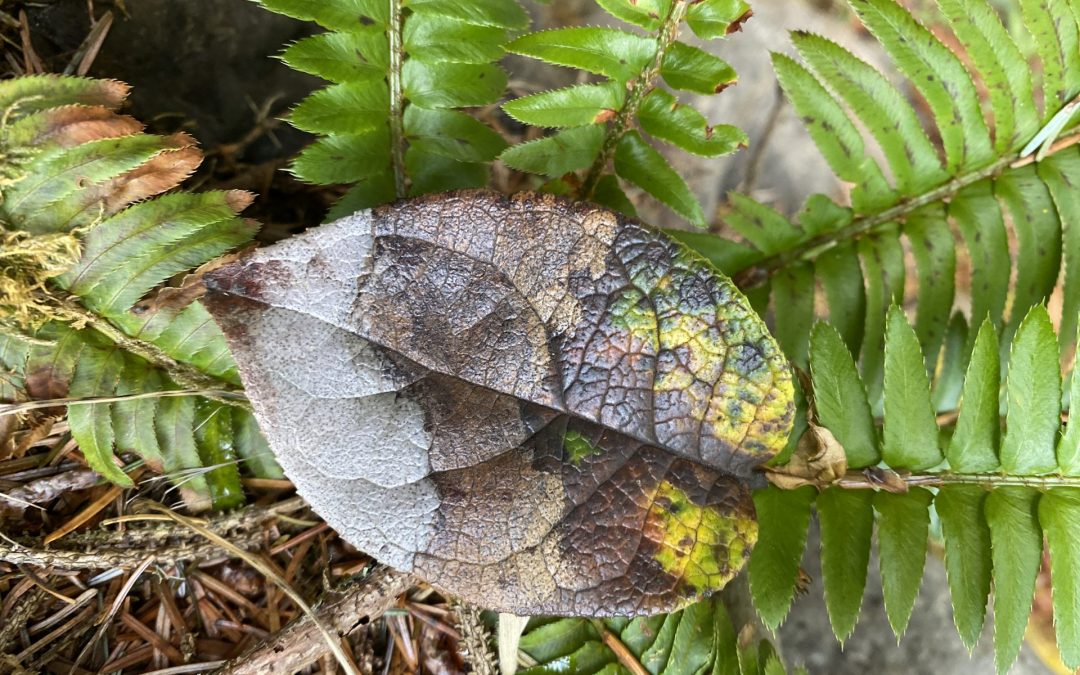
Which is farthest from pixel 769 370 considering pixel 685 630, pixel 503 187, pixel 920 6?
pixel 920 6

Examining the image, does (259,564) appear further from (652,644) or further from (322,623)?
(652,644)

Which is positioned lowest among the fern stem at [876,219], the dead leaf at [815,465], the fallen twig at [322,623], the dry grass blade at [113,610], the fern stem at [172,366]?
the dry grass blade at [113,610]

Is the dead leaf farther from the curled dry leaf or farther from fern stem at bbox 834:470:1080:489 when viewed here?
the curled dry leaf

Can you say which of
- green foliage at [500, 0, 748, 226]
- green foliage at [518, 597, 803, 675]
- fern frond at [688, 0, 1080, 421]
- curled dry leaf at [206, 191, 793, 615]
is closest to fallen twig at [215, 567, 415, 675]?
curled dry leaf at [206, 191, 793, 615]

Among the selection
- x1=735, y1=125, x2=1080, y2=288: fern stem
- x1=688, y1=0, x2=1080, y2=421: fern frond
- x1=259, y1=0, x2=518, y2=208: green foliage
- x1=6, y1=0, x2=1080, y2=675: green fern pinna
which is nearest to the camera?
x1=6, y1=0, x2=1080, y2=675: green fern pinna

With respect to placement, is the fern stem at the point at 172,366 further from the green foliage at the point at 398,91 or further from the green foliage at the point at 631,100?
the green foliage at the point at 631,100

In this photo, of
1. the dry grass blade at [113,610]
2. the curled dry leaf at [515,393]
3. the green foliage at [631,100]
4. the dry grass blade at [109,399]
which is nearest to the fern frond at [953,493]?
the curled dry leaf at [515,393]

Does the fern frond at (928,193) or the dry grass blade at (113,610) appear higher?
the fern frond at (928,193)
